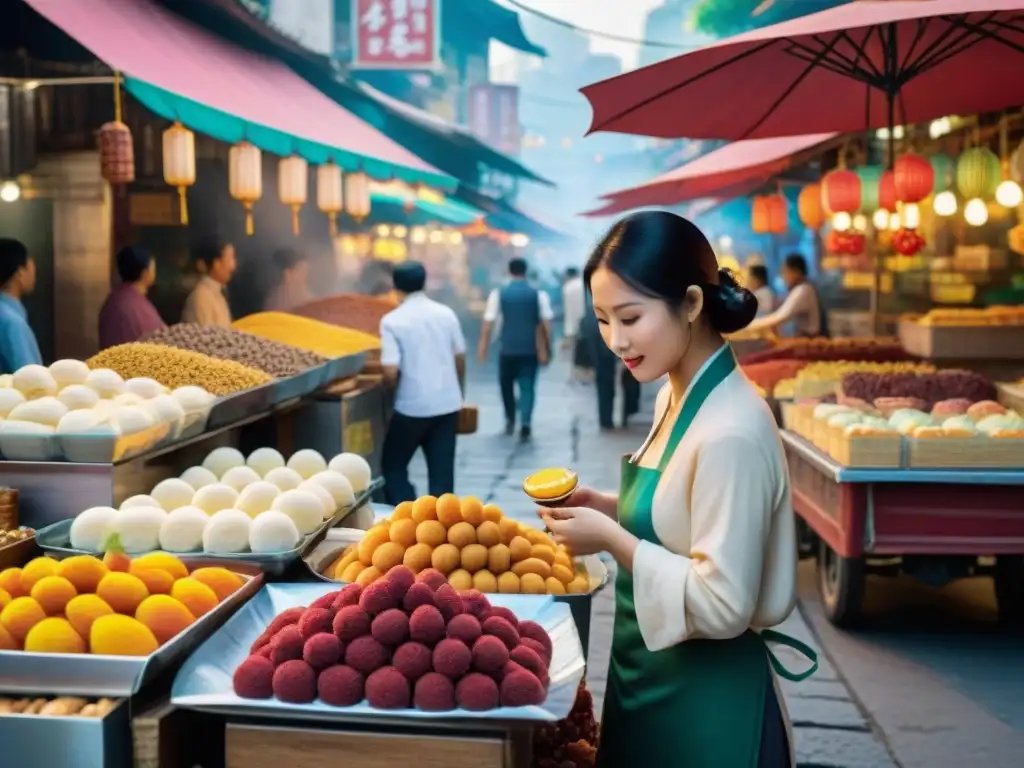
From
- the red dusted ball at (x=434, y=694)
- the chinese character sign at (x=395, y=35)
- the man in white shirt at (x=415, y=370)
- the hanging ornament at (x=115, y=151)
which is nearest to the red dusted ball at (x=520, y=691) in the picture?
the red dusted ball at (x=434, y=694)

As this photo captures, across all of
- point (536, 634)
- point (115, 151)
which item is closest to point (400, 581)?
point (536, 634)

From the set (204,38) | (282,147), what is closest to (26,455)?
(282,147)

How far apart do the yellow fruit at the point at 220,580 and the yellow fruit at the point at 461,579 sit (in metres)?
0.59

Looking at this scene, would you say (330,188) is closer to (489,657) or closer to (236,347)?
(236,347)

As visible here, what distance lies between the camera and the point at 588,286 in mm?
2584

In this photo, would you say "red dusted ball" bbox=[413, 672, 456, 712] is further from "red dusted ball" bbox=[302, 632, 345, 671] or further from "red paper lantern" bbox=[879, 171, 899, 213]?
"red paper lantern" bbox=[879, 171, 899, 213]

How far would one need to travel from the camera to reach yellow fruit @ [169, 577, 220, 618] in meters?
3.00

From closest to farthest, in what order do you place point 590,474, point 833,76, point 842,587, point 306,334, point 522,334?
point 842,587, point 833,76, point 306,334, point 590,474, point 522,334

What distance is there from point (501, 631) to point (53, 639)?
3.42ft

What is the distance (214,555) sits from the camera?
11.5 ft

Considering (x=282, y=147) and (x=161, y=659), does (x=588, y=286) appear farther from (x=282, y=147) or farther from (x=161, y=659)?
(x=282, y=147)

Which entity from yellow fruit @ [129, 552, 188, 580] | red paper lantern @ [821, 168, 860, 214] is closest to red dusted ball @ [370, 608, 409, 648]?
yellow fruit @ [129, 552, 188, 580]

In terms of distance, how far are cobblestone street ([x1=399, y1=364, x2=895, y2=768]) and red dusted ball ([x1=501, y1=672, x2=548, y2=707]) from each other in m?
2.61

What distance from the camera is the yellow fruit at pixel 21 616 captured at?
8.99 ft
